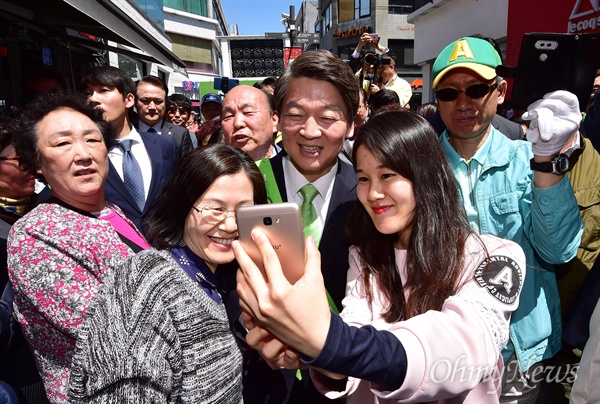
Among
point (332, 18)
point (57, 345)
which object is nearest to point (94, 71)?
point (57, 345)

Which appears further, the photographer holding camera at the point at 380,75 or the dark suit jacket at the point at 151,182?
the photographer holding camera at the point at 380,75

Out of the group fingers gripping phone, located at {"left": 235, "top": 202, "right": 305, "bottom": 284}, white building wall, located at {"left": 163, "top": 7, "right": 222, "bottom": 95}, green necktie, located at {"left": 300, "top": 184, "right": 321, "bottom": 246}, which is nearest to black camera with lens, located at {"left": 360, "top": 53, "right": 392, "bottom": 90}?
green necktie, located at {"left": 300, "top": 184, "right": 321, "bottom": 246}

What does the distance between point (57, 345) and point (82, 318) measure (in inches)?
8.0

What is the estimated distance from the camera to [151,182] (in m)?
3.17

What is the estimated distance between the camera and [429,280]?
4.06 feet

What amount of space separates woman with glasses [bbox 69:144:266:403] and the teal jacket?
3.40 feet

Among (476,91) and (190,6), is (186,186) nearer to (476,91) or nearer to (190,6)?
(476,91)

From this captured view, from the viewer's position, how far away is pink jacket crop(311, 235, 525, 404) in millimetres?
926

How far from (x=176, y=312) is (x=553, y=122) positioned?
1.36 metres

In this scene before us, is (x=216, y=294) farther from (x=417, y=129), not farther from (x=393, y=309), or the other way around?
(x=417, y=129)

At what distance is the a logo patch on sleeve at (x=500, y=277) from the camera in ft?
3.59

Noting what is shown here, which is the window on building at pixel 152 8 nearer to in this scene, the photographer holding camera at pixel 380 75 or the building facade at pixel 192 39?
the building facade at pixel 192 39

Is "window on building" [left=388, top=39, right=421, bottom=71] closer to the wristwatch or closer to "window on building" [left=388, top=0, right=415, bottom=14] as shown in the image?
"window on building" [left=388, top=0, right=415, bottom=14]

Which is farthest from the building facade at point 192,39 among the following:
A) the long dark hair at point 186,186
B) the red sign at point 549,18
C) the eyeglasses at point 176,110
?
the long dark hair at point 186,186
